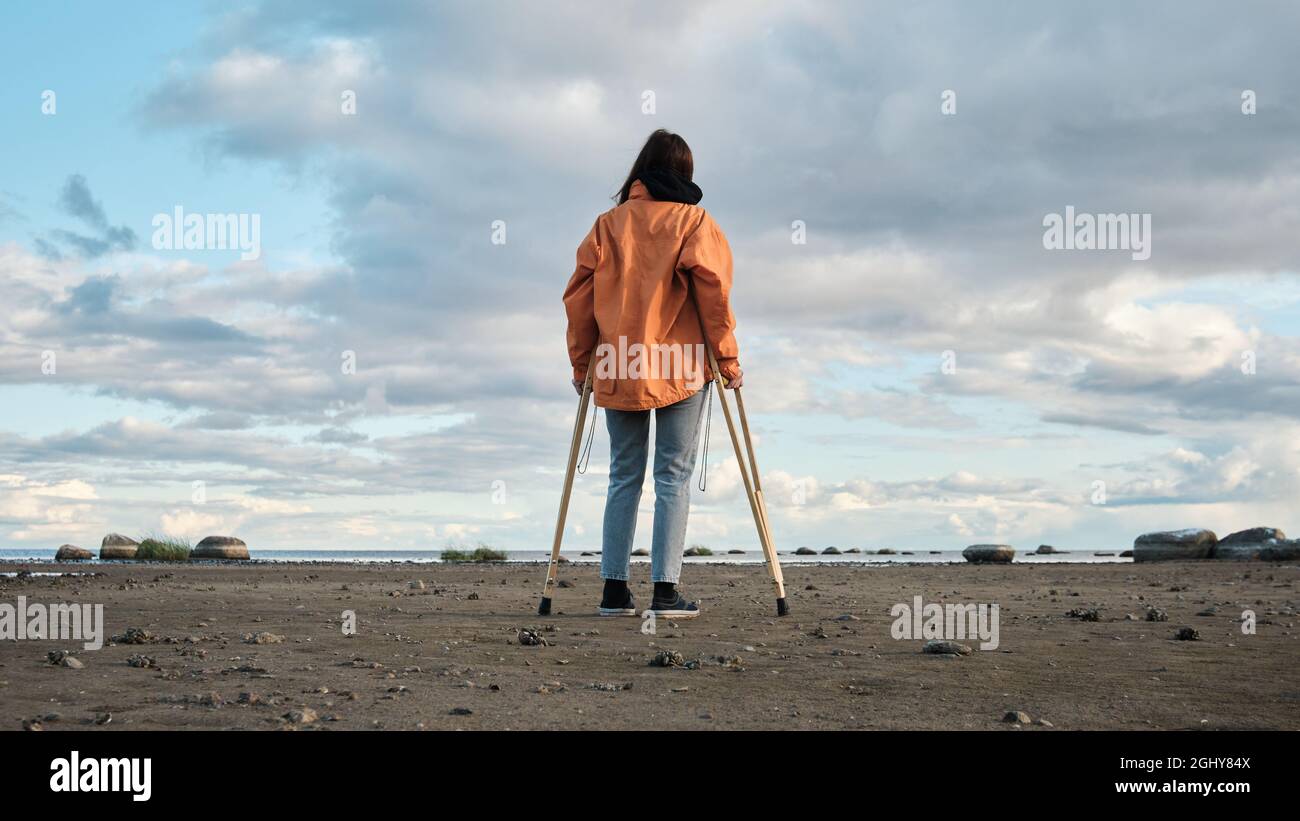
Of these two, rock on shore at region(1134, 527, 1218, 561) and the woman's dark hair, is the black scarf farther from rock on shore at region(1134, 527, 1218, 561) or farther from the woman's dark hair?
rock on shore at region(1134, 527, 1218, 561)

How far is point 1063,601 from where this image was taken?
951 centimetres

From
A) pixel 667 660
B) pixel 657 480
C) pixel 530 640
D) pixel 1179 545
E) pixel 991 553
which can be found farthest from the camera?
pixel 991 553

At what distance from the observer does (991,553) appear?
26297 millimetres

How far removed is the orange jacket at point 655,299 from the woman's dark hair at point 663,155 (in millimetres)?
200

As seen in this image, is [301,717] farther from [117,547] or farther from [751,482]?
[117,547]

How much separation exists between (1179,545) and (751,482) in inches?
816

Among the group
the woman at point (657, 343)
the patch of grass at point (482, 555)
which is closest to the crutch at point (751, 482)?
the woman at point (657, 343)

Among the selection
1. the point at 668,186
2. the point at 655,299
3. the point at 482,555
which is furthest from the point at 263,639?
the point at 482,555

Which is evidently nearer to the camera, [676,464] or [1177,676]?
[1177,676]

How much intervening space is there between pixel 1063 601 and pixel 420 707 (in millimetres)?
7496

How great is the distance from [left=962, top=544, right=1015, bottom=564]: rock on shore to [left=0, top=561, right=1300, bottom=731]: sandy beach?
1808cm
